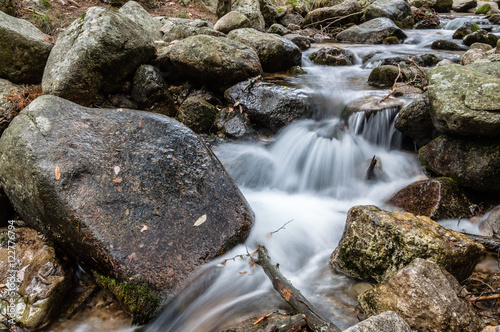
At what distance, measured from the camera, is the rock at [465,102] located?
3562 mm

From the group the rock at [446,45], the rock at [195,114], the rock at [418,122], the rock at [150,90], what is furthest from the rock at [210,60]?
the rock at [446,45]

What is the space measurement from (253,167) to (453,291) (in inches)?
140

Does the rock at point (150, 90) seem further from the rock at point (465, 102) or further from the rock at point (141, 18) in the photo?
the rock at point (465, 102)

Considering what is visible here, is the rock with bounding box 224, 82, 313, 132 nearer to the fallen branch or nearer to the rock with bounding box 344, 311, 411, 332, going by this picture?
the fallen branch

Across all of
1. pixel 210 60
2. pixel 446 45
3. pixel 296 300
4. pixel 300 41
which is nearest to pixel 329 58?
pixel 300 41

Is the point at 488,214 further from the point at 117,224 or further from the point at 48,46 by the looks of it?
the point at 48,46

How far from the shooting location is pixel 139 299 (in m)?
2.65

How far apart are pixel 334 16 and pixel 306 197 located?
1231 cm

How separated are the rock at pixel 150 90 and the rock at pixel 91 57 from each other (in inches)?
11.7

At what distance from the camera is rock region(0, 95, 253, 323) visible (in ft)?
9.11

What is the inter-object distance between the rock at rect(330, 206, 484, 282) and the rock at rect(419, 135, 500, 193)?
142cm

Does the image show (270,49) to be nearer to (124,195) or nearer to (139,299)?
(124,195)

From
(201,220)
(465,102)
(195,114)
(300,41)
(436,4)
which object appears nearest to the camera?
(201,220)

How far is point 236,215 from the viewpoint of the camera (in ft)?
11.4
